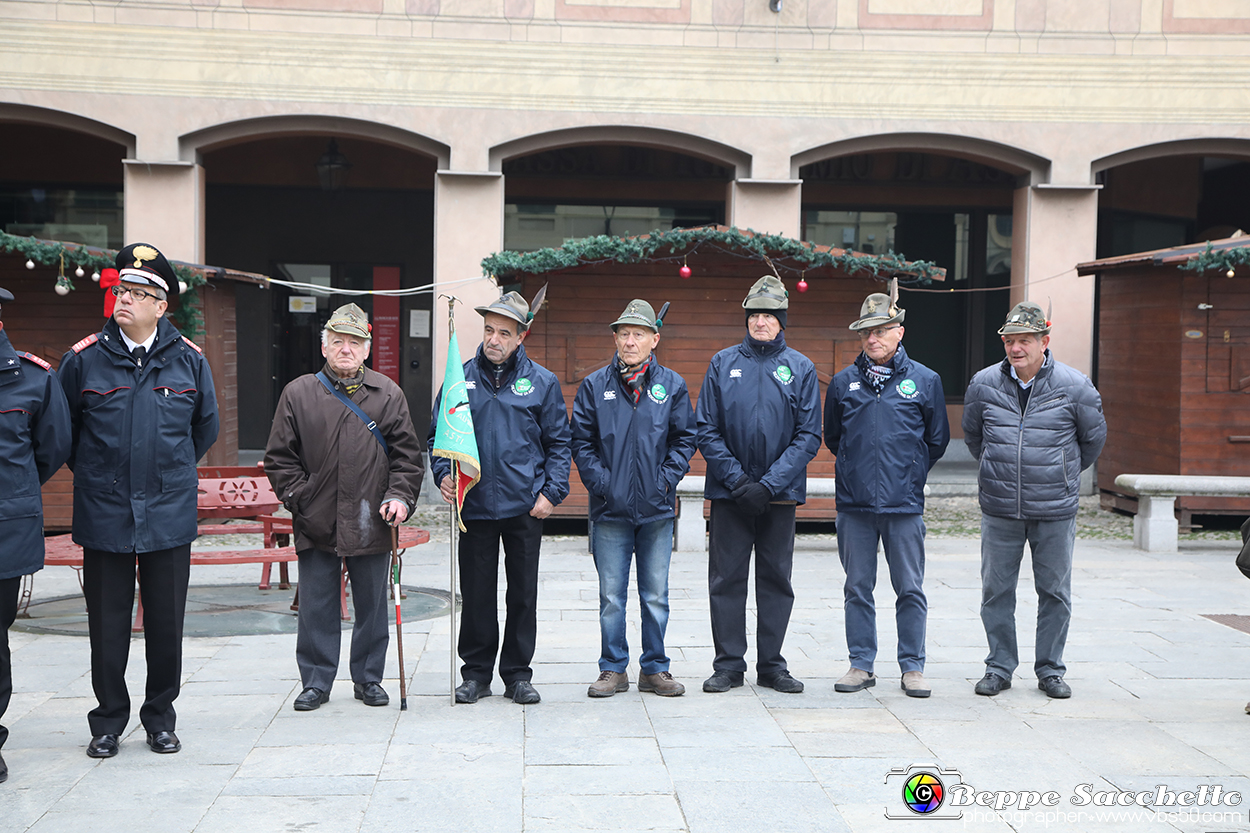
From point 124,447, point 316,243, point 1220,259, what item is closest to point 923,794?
point 124,447

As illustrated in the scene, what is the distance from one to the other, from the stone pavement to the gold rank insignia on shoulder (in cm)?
211

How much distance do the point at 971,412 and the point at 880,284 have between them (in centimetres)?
554

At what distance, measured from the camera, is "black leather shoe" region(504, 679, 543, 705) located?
228 inches

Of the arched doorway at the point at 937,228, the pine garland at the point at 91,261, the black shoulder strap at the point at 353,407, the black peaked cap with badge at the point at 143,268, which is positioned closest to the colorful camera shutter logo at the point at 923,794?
the black shoulder strap at the point at 353,407

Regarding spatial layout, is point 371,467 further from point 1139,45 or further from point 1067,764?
point 1139,45

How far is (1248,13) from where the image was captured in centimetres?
1434

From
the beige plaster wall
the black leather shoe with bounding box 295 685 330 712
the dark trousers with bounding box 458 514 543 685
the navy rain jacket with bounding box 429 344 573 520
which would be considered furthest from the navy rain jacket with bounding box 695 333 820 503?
the beige plaster wall

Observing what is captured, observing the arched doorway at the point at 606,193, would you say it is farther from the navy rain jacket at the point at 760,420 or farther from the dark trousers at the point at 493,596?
the dark trousers at the point at 493,596

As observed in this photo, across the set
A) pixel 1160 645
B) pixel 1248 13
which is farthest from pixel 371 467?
pixel 1248 13

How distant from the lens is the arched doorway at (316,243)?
16906 mm

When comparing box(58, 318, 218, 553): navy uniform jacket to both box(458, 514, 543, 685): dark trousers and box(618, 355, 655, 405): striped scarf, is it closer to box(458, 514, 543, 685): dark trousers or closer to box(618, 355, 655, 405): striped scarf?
box(458, 514, 543, 685): dark trousers

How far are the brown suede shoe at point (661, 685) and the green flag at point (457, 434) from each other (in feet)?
4.34

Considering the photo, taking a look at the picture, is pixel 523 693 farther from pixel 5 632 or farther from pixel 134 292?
pixel 134 292

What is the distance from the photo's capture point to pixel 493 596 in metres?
5.94
